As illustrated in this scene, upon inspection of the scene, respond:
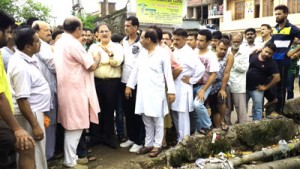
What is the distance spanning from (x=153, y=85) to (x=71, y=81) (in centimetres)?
116

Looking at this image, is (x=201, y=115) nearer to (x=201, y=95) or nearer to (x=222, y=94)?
(x=201, y=95)

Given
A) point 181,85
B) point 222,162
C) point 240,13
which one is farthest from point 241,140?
point 240,13

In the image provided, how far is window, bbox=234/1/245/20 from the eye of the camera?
27.0 metres

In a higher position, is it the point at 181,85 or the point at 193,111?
the point at 181,85

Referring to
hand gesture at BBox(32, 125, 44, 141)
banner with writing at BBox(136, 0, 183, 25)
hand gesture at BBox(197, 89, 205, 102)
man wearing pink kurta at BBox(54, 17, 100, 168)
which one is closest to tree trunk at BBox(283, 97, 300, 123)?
hand gesture at BBox(197, 89, 205, 102)

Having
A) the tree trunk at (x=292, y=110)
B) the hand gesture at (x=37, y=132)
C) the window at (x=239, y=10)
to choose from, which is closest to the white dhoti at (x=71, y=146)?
the hand gesture at (x=37, y=132)

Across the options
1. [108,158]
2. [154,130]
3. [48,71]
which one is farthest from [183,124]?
[48,71]

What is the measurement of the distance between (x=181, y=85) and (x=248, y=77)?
5.46 feet

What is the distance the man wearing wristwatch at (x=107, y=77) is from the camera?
14.8 feet

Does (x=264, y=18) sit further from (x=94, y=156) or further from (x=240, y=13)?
Answer: (x=94, y=156)

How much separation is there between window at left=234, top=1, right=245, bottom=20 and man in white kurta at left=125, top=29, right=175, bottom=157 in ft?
81.2

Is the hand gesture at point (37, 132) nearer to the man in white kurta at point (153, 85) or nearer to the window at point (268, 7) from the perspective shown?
the man in white kurta at point (153, 85)

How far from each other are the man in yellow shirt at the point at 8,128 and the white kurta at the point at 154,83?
180cm

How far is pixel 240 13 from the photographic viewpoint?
27281mm
